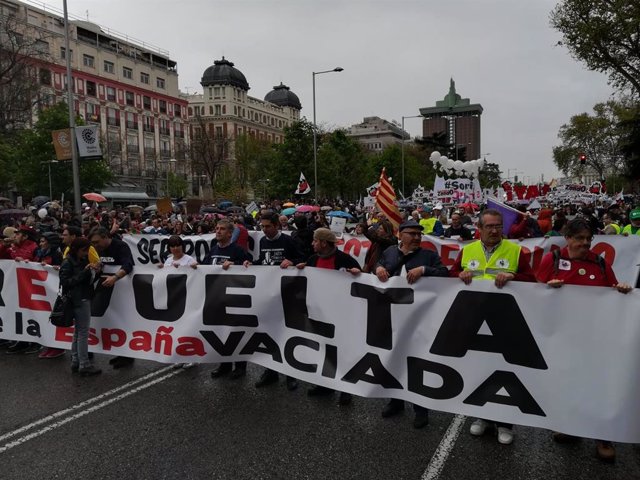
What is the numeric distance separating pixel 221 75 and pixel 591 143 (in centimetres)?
6078

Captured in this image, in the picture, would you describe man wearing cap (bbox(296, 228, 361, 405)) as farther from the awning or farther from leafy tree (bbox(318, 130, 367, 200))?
the awning

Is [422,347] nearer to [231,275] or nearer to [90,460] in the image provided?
[231,275]

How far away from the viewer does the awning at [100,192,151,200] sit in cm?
5475

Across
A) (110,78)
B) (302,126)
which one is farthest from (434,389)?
(110,78)

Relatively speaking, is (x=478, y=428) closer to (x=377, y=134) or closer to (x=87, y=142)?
(x=87, y=142)

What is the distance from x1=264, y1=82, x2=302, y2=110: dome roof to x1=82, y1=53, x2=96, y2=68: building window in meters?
54.9

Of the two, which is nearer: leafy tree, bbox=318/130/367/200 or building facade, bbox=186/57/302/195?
leafy tree, bbox=318/130/367/200

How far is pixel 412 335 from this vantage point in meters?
4.24

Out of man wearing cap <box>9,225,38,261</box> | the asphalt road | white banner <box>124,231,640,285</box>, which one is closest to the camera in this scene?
the asphalt road

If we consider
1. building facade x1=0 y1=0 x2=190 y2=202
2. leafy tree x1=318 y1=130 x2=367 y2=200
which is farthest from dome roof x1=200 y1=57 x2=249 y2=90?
leafy tree x1=318 y1=130 x2=367 y2=200

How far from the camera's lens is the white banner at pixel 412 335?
11.6 feet

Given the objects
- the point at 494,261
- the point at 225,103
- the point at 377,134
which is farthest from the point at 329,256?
the point at 377,134

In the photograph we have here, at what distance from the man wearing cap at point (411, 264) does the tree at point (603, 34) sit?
16.0 metres

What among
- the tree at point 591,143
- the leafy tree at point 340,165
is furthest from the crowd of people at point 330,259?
the tree at point 591,143
